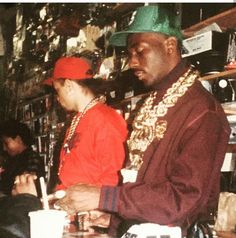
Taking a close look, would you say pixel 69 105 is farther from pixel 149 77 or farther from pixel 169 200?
pixel 169 200

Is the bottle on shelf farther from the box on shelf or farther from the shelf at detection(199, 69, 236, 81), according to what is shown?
→ the box on shelf

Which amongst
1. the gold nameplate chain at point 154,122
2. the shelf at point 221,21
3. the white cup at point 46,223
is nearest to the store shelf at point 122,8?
the shelf at point 221,21

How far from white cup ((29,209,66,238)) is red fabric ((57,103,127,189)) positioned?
34.1 inches

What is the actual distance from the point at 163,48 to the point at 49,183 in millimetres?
2315

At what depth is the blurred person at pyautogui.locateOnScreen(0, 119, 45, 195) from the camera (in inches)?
171

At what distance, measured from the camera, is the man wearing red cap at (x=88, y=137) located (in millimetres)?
2225

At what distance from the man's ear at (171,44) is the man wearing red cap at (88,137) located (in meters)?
0.61

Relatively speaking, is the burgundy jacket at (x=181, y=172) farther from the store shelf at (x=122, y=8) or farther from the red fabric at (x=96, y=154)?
the store shelf at (x=122, y=8)

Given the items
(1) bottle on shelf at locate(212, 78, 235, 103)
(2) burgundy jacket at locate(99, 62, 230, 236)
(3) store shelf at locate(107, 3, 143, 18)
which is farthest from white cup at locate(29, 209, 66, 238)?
(3) store shelf at locate(107, 3, 143, 18)

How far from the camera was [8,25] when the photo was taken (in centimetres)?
655

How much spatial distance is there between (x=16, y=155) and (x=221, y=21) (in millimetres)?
2644

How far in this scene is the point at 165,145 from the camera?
1583 millimetres

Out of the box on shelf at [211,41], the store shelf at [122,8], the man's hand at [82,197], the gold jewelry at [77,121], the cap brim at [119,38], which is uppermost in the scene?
the store shelf at [122,8]

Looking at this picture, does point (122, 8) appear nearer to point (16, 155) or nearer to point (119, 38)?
point (119, 38)
